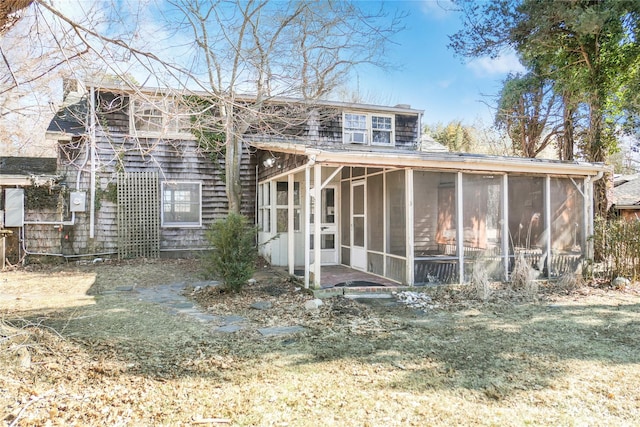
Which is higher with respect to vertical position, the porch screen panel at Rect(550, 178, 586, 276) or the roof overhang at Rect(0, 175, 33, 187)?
the roof overhang at Rect(0, 175, 33, 187)

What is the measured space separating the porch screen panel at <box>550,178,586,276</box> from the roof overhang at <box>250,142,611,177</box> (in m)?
0.34

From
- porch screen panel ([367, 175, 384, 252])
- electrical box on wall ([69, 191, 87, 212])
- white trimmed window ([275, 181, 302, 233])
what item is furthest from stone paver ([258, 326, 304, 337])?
electrical box on wall ([69, 191, 87, 212])

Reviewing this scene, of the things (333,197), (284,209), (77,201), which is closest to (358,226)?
(333,197)

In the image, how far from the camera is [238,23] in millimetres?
10000

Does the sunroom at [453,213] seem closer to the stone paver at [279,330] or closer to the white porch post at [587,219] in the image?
the white porch post at [587,219]

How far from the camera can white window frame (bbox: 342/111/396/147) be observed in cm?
1370

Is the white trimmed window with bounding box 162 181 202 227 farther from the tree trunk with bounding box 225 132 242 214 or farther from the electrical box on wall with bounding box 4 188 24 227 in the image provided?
the electrical box on wall with bounding box 4 188 24 227

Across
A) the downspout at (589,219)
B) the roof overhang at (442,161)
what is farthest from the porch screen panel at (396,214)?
the downspout at (589,219)

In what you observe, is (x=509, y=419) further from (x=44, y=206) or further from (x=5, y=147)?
(x=5, y=147)

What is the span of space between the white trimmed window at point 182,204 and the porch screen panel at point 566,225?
9.53 meters

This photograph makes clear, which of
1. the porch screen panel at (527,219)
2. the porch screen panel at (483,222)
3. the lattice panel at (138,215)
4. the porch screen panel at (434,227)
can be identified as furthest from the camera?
the lattice panel at (138,215)

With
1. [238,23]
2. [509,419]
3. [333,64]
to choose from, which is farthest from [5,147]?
[509,419]

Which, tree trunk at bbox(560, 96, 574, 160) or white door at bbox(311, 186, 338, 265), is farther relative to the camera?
tree trunk at bbox(560, 96, 574, 160)

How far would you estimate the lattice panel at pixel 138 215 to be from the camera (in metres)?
11.9
